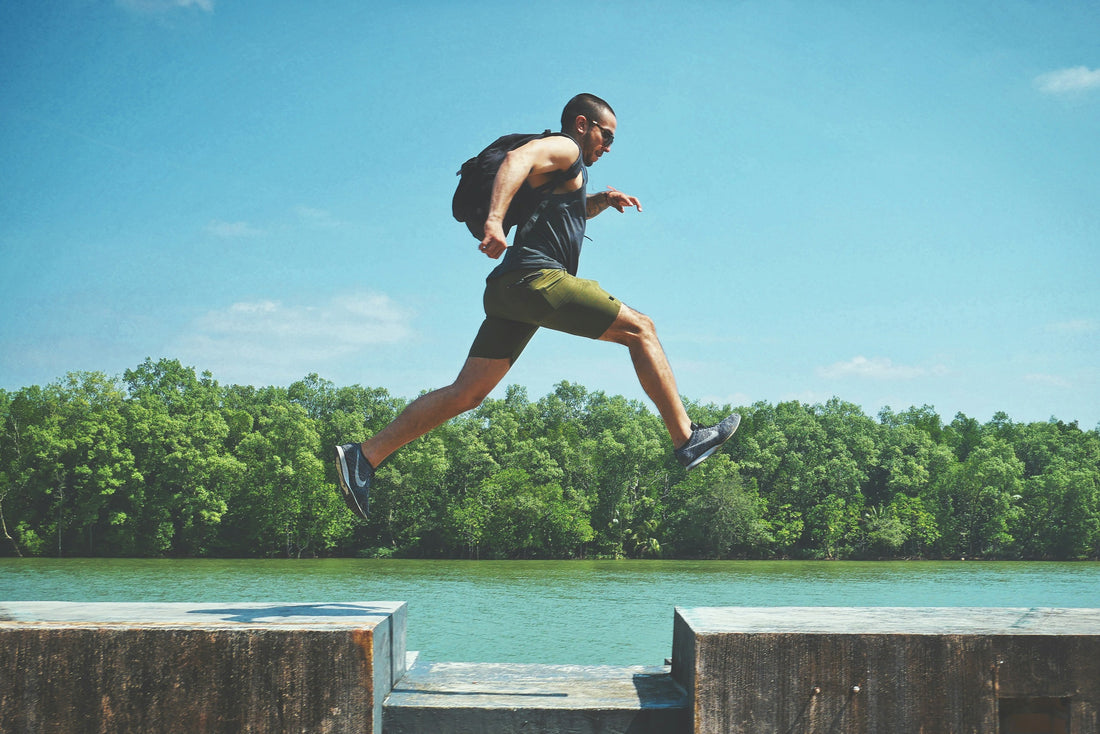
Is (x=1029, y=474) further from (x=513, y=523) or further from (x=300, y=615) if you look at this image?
(x=300, y=615)

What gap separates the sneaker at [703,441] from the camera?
13.3ft

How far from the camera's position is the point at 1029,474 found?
91000mm

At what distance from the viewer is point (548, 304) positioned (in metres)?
3.67

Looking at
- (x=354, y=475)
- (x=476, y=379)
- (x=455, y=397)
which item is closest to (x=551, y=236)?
(x=476, y=379)

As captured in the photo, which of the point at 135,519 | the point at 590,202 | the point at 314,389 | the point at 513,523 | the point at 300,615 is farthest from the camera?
the point at 314,389

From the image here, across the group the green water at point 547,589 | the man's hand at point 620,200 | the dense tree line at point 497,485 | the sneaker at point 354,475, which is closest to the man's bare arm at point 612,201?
the man's hand at point 620,200

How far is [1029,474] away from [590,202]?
9979 centimetres

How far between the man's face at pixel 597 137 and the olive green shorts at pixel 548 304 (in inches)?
27.6

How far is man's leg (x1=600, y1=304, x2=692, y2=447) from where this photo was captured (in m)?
3.81

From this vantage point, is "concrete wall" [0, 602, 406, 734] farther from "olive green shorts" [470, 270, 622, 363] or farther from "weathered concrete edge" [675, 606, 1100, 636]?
"olive green shorts" [470, 270, 622, 363]

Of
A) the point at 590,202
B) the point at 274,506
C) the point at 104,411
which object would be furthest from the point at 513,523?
the point at 590,202

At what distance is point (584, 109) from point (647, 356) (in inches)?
46.8

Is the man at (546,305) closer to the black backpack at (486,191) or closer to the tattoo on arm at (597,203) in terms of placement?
the black backpack at (486,191)

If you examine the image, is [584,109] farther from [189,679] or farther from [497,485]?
[497,485]
